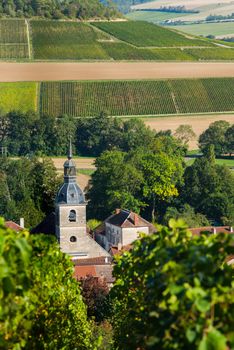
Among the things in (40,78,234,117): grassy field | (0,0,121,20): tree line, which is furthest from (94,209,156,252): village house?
(0,0,121,20): tree line

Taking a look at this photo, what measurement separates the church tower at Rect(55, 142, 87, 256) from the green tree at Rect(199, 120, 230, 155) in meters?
41.7

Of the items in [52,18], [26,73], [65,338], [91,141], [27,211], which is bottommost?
[65,338]

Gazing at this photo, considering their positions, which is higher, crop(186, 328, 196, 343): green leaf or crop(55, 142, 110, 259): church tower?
crop(55, 142, 110, 259): church tower

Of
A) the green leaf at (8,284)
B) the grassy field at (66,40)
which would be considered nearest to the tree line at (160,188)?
the grassy field at (66,40)

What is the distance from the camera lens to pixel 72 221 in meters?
58.2

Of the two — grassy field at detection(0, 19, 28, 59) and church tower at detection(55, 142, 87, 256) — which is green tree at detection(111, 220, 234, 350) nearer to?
church tower at detection(55, 142, 87, 256)

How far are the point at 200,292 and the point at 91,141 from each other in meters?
87.0

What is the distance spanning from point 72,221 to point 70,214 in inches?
16.2

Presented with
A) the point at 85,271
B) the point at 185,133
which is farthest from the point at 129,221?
the point at 185,133

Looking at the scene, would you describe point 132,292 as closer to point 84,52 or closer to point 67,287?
point 67,287

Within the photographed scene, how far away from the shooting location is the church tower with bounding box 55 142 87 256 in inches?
2274

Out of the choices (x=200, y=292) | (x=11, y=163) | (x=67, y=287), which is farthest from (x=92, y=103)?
(x=200, y=292)

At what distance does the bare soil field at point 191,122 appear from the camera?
106019mm

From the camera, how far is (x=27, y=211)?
232 feet
